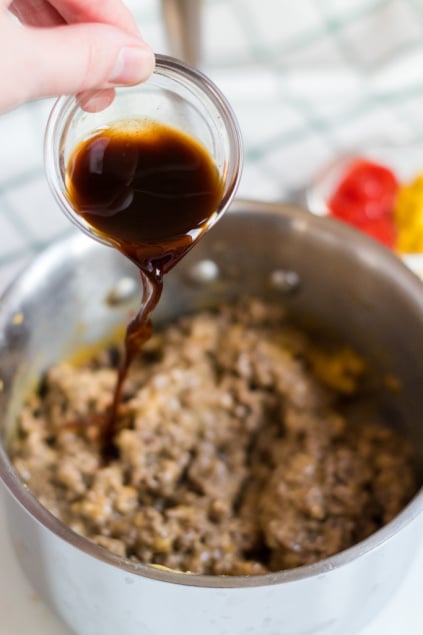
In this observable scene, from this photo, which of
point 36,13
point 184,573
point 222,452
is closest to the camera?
point 184,573

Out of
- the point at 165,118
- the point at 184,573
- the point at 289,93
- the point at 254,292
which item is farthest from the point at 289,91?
the point at 184,573

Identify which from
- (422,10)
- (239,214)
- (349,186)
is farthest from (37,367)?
(422,10)

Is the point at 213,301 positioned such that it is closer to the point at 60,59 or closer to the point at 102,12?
the point at 102,12

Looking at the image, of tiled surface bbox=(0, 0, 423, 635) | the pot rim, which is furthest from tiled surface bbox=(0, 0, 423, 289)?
the pot rim

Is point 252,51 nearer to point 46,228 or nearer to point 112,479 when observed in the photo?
point 46,228

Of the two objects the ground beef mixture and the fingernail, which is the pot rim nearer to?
the ground beef mixture
